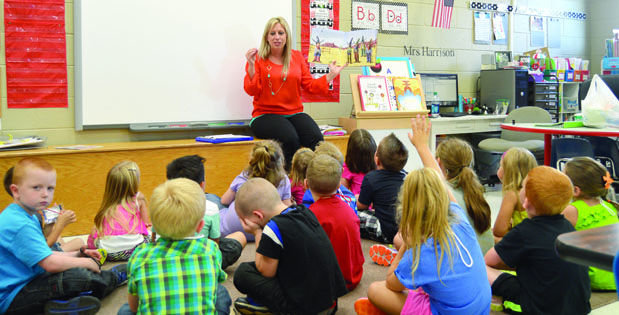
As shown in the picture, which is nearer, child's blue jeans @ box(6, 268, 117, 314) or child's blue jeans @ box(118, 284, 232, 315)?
child's blue jeans @ box(118, 284, 232, 315)

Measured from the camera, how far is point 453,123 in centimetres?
Answer: 530

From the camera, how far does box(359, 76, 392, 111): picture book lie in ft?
15.9

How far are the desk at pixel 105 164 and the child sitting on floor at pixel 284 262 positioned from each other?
78.9 inches

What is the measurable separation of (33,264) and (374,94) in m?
3.56

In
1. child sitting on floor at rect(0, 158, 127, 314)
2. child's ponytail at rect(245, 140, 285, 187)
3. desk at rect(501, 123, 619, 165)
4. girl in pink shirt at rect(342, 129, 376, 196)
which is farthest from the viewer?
girl in pink shirt at rect(342, 129, 376, 196)

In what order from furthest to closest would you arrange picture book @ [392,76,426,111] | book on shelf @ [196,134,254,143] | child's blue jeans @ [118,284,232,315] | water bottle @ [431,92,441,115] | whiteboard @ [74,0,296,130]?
1. water bottle @ [431,92,441,115]
2. picture book @ [392,76,426,111]
3. book on shelf @ [196,134,254,143]
4. whiteboard @ [74,0,296,130]
5. child's blue jeans @ [118,284,232,315]

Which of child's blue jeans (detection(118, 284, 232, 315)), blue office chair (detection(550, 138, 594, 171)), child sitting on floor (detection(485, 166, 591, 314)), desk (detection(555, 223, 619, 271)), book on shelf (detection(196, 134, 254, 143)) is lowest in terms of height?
child's blue jeans (detection(118, 284, 232, 315))

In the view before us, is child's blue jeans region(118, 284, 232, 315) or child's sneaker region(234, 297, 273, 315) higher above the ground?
child's blue jeans region(118, 284, 232, 315)

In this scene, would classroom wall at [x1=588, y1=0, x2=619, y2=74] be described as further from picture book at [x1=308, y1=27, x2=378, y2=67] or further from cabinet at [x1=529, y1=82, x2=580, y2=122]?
picture book at [x1=308, y1=27, x2=378, y2=67]

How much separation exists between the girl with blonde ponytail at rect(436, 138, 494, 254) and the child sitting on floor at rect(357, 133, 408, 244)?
0.25 meters

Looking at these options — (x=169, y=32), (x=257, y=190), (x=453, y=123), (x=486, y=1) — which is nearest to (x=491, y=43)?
(x=486, y=1)

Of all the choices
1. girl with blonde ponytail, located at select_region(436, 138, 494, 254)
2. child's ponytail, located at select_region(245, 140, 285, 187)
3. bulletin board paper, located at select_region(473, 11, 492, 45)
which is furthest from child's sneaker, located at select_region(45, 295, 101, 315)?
bulletin board paper, located at select_region(473, 11, 492, 45)

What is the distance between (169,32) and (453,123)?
289cm

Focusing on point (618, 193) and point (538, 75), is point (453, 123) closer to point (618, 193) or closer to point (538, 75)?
point (538, 75)
